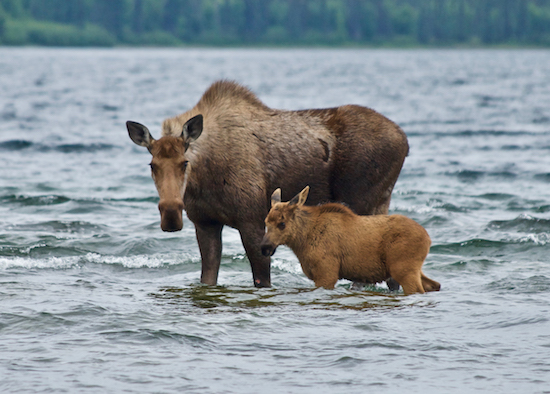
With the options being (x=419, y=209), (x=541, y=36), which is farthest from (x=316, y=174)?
(x=541, y=36)

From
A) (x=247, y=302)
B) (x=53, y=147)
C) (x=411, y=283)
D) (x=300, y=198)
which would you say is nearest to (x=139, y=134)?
(x=300, y=198)

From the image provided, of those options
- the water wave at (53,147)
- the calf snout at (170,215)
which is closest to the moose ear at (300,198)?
the calf snout at (170,215)

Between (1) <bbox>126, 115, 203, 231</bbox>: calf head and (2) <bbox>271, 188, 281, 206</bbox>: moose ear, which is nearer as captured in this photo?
(1) <bbox>126, 115, 203, 231</bbox>: calf head

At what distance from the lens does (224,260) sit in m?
12.0

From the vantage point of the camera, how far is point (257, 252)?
376 inches

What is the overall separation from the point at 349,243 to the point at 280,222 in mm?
798

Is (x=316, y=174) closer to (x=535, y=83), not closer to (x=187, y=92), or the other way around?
(x=187, y=92)

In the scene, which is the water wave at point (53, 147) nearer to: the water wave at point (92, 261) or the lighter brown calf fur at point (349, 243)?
the water wave at point (92, 261)

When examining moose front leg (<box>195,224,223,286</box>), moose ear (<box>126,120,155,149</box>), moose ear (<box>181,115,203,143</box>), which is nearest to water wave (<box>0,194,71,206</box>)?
moose front leg (<box>195,224,223,286</box>)

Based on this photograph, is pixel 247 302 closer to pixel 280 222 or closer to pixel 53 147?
pixel 280 222

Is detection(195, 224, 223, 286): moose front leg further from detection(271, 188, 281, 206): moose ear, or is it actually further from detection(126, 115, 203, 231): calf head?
detection(126, 115, 203, 231): calf head

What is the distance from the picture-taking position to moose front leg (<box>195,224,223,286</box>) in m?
9.85

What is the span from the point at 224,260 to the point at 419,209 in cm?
509

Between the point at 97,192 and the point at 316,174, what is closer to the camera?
Answer: the point at 316,174
